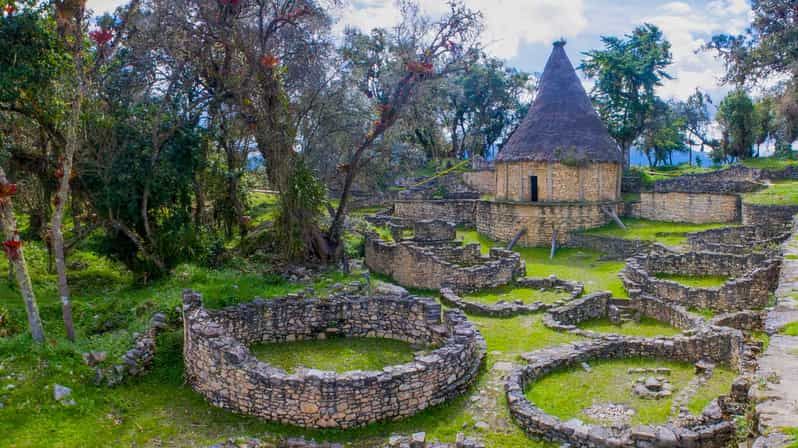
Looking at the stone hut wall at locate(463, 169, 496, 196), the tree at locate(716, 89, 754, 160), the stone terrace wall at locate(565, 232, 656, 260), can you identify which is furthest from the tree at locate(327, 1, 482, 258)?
the tree at locate(716, 89, 754, 160)

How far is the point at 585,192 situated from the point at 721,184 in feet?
24.5

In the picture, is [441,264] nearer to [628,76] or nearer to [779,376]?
[779,376]

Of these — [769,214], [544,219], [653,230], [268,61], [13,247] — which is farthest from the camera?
[544,219]

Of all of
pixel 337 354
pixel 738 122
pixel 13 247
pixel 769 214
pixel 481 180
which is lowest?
pixel 337 354

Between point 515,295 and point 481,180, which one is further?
point 481,180

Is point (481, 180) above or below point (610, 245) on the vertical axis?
above

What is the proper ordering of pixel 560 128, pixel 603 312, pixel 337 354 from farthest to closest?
pixel 560 128, pixel 603 312, pixel 337 354

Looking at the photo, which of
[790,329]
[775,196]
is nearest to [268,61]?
[790,329]

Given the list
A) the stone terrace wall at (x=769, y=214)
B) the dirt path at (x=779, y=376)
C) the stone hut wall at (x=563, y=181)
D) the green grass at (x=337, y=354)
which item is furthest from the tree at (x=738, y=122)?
the green grass at (x=337, y=354)

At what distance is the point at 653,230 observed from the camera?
85.7 feet

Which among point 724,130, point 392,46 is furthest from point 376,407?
point 724,130

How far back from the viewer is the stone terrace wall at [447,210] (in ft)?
110

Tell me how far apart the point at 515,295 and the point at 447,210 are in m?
17.4

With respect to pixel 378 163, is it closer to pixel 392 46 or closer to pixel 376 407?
pixel 392 46
